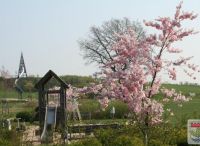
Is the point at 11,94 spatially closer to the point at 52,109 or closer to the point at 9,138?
the point at 52,109

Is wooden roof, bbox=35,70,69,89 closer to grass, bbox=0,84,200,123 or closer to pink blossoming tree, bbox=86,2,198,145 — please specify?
grass, bbox=0,84,200,123

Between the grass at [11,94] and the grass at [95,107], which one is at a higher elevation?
the grass at [11,94]

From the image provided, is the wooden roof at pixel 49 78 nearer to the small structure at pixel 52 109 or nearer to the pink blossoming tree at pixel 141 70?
the small structure at pixel 52 109

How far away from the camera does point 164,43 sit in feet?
46.6

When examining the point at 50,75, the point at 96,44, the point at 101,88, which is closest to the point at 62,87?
the point at 50,75

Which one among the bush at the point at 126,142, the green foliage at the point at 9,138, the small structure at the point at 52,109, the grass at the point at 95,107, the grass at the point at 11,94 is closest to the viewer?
the bush at the point at 126,142

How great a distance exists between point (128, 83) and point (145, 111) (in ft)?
2.77

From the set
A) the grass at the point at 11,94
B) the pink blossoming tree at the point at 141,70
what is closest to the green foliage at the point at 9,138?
the pink blossoming tree at the point at 141,70

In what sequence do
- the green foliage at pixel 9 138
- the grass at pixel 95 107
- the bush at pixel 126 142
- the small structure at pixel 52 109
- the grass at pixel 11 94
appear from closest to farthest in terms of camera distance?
1. the bush at pixel 126 142
2. the green foliage at pixel 9 138
3. the small structure at pixel 52 109
4. the grass at pixel 95 107
5. the grass at pixel 11 94

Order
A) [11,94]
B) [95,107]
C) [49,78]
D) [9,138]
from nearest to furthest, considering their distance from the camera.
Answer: [9,138] → [49,78] → [95,107] → [11,94]

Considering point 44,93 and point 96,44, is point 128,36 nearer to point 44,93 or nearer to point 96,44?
point 44,93

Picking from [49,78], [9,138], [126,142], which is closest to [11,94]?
[49,78]

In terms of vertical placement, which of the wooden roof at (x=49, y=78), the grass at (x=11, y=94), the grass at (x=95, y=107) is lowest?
the grass at (x=95, y=107)

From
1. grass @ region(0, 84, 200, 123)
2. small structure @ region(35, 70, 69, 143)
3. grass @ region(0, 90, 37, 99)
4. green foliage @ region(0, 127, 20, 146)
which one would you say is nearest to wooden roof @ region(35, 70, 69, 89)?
small structure @ region(35, 70, 69, 143)
